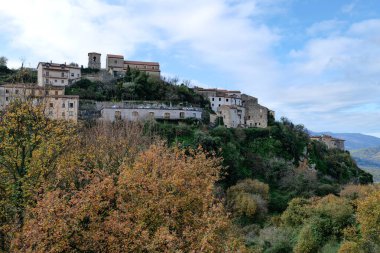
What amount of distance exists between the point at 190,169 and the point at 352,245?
1880 centimetres

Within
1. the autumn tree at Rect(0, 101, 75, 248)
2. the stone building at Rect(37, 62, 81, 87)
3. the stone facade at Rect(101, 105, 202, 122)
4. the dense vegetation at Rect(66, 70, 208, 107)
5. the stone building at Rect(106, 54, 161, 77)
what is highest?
the stone building at Rect(106, 54, 161, 77)

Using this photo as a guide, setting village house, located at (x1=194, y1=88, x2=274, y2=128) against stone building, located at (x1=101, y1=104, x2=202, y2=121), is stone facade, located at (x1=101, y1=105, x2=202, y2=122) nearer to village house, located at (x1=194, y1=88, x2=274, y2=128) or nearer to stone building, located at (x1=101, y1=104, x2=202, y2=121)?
stone building, located at (x1=101, y1=104, x2=202, y2=121)

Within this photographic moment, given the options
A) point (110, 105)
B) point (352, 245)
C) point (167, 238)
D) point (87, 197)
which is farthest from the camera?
point (110, 105)

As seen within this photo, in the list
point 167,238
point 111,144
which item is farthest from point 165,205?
point 111,144

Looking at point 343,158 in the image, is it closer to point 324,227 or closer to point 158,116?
point 158,116

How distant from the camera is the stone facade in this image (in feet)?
234

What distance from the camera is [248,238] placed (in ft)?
138

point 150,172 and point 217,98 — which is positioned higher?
point 217,98

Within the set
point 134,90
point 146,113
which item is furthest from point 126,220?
point 134,90

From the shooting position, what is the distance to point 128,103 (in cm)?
7431

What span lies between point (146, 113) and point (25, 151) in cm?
5338

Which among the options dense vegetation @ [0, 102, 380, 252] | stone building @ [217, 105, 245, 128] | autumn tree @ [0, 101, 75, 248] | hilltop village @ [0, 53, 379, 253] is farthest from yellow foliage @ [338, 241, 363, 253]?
stone building @ [217, 105, 245, 128]

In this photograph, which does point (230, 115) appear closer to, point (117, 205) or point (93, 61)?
point (93, 61)

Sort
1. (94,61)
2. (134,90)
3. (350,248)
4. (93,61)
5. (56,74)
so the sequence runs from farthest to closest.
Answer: (94,61)
(93,61)
(56,74)
(134,90)
(350,248)
